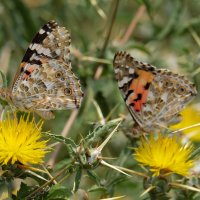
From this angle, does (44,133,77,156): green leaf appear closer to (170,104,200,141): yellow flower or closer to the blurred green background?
the blurred green background

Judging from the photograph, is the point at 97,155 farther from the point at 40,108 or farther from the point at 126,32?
the point at 126,32

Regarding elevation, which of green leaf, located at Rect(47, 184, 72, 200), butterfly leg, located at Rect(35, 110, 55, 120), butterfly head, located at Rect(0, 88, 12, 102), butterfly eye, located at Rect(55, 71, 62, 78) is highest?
butterfly eye, located at Rect(55, 71, 62, 78)

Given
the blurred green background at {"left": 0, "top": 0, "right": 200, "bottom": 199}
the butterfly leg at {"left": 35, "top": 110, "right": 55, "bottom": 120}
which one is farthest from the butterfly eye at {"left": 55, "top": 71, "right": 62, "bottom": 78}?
the blurred green background at {"left": 0, "top": 0, "right": 200, "bottom": 199}

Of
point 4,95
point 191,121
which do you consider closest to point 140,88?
point 191,121

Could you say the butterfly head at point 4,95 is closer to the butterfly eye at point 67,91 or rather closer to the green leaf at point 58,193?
the butterfly eye at point 67,91

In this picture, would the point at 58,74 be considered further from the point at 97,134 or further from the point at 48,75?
the point at 97,134

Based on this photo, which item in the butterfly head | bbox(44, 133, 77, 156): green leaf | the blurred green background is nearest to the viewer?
bbox(44, 133, 77, 156): green leaf

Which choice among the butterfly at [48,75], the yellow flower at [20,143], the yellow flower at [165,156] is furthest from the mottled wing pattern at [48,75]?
the yellow flower at [165,156]
